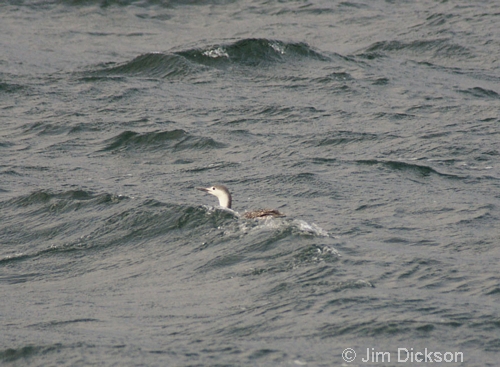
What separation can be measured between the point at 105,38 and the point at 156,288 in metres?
12.4

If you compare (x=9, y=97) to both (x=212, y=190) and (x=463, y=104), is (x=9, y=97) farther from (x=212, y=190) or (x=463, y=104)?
(x=463, y=104)

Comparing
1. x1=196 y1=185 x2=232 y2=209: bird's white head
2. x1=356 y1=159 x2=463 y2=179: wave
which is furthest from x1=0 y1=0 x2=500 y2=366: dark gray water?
x1=196 y1=185 x2=232 y2=209: bird's white head

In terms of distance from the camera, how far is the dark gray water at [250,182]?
24.7 ft

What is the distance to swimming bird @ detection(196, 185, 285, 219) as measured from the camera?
10055mm

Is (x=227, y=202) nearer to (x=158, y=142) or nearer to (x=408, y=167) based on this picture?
(x=408, y=167)

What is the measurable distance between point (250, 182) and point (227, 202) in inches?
52.7

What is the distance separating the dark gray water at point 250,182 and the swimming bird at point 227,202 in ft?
0.40

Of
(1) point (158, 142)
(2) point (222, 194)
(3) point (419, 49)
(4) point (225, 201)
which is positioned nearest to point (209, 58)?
(1) point (158, 142)

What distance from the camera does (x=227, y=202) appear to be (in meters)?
10.9

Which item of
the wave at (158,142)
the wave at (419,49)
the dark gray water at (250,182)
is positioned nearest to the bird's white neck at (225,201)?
the dark gray water at (250,182)

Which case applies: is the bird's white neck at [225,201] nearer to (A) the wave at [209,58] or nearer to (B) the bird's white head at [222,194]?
(B) the bird's white head at [222,194]

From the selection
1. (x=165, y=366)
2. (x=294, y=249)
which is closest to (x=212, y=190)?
(x=294, y=249)

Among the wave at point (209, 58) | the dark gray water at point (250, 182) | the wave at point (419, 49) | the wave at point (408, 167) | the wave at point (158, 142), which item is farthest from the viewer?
the wave at point (419, 49)

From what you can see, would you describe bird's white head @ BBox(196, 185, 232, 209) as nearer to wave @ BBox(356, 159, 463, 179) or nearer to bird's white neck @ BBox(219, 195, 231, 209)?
bird's white neck @ BBox(219, 195, 231, 209)
